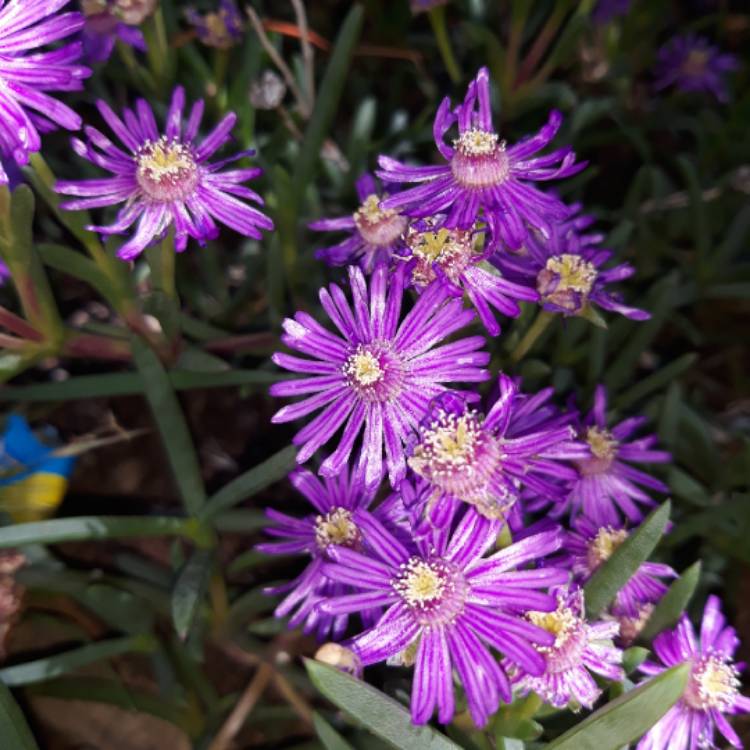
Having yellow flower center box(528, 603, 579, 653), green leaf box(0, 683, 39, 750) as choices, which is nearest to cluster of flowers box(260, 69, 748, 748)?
yellow flower center box(528, 603, 579, 653)

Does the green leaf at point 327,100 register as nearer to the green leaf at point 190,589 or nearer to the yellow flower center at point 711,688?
the green leaf at point 190,589

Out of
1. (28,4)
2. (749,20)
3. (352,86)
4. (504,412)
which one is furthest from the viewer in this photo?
(749,20)

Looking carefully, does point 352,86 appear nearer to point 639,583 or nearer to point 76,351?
point 76,351

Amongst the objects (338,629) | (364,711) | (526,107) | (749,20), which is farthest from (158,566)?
(749,20)

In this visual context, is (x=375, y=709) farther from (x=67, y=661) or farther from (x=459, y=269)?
(x=67, y=661)

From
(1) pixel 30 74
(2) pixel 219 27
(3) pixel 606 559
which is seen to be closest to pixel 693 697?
(3) pixel 606 559

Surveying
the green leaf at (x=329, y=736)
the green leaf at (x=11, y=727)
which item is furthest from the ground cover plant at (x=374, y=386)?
the green leaf at (x=11, y=727)
